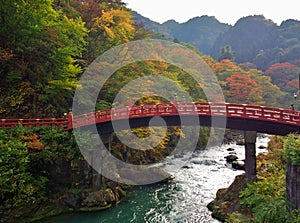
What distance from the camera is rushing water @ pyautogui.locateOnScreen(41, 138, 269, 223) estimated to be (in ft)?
62.2

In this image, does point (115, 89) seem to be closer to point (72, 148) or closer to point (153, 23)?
point (72, 148)

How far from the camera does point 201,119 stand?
21.8 meters

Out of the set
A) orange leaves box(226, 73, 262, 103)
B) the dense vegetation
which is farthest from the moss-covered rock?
orange leaves box(226, 73, 262, 103)

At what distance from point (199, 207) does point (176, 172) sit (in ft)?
28.4

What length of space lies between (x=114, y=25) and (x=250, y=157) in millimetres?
19015

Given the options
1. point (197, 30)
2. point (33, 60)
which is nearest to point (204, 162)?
point (33, 60)

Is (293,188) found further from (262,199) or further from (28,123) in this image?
(28,123)

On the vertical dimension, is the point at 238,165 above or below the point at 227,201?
below

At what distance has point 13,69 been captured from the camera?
2267cm

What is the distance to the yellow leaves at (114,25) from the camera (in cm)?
2783

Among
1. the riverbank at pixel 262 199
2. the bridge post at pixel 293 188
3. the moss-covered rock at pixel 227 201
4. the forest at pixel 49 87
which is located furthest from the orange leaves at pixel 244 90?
the bridge post at pixel 293 188

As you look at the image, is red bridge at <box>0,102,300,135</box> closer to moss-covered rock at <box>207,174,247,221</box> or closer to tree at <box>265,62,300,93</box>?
moss-covered rock at <box>207,174,247,221</box>

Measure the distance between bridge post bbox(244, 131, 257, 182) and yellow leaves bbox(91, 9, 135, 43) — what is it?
53.9 feet

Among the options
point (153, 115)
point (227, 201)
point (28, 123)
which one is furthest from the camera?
point (153, 115)
